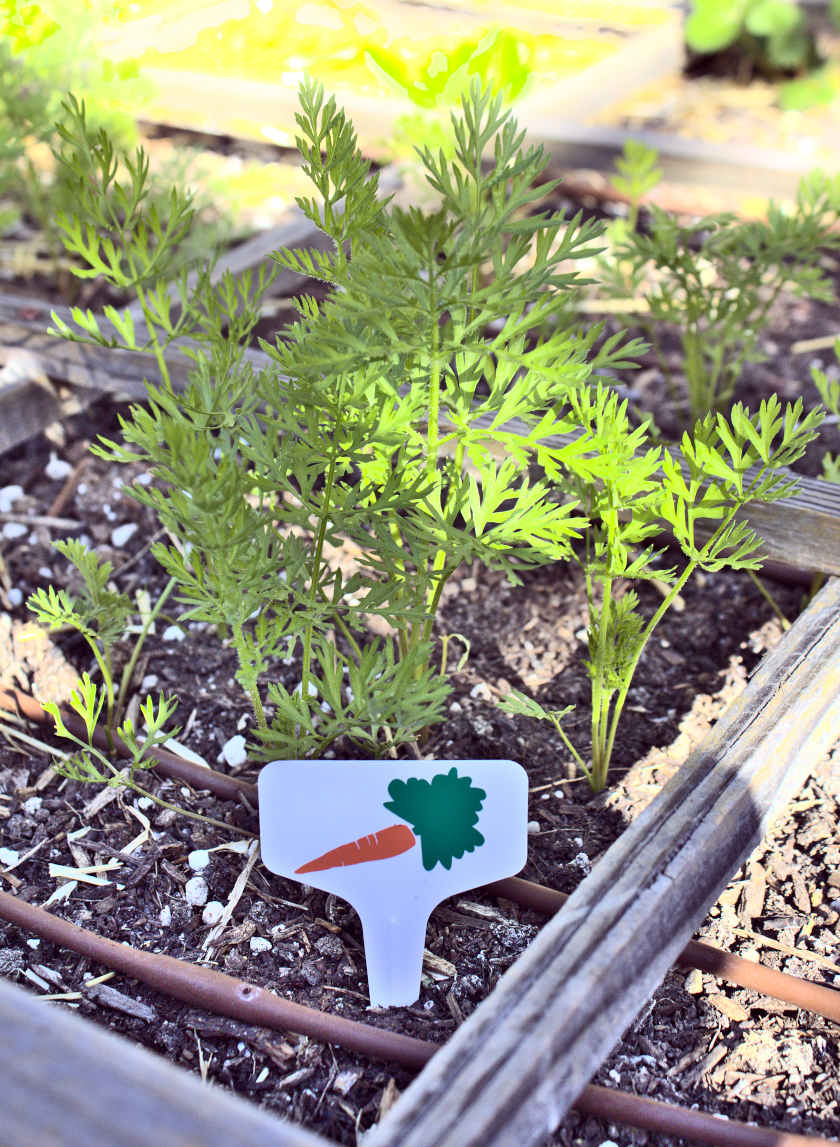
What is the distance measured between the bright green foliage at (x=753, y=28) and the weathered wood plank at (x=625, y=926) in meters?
3.22

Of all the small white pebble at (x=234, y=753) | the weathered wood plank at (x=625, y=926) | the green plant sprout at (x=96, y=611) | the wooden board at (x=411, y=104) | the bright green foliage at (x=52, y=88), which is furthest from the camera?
the wooden board at (x=411, y=104)

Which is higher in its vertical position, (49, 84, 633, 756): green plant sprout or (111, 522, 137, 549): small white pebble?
(49, 84, 633, 756): green plant sprout

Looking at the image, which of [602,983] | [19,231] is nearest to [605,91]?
[19,231]

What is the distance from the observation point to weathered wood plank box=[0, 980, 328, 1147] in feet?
2.27

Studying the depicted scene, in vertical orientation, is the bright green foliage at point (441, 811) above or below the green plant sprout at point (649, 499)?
below

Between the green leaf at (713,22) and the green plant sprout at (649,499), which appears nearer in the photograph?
the green plant sprout at (649,499)

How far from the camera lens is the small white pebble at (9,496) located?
1961 mm

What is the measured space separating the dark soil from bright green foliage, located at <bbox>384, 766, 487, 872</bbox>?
10 cm

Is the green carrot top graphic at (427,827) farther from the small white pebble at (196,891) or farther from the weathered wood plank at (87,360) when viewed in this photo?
the weathered wood plank at (87,360)

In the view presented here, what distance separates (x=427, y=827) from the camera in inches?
49.8

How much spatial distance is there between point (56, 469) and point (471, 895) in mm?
1209

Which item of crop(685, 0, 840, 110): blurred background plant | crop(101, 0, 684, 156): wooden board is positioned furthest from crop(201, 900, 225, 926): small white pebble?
crop(685, 0, 840, 110): blurred background plant

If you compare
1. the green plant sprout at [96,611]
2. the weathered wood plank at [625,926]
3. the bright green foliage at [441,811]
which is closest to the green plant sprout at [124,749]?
the green plant sprout at [96,611]

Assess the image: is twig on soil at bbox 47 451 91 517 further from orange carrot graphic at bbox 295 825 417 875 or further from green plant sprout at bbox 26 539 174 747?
orange carrot graphic at bbox 295 825 417 875
